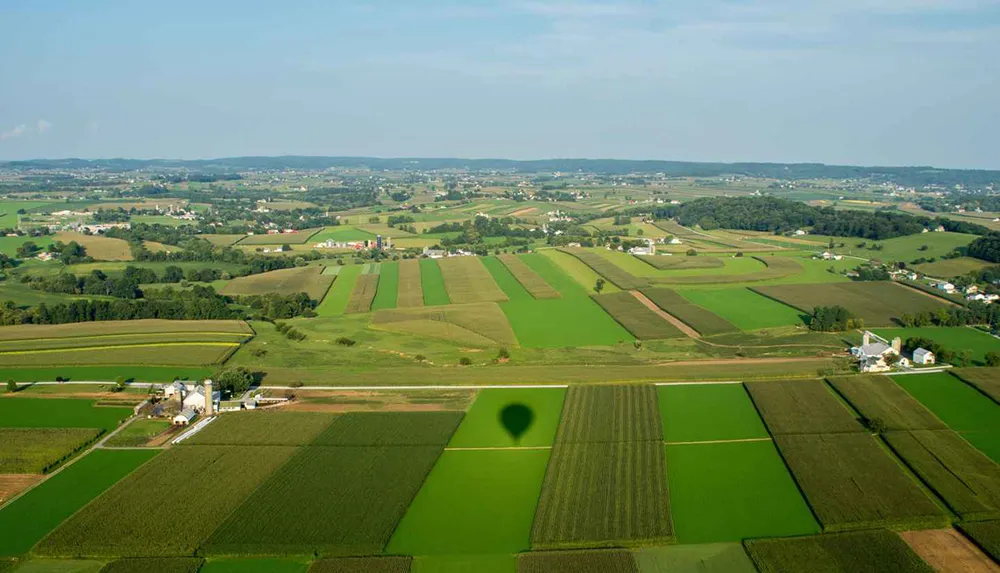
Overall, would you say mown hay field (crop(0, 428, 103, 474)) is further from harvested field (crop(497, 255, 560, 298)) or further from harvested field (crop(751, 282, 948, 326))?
harvested field (crop(751, 282, 948, 326))

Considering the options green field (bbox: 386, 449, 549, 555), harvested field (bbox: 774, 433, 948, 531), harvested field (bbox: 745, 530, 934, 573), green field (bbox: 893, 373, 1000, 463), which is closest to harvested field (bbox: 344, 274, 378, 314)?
green field (bbox: 386, 449, 549, 555)

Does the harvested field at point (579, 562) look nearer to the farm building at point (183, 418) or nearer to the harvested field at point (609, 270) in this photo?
the farm building at point (183, 418)

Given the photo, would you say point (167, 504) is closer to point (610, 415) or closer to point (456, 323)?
point (610, 415)

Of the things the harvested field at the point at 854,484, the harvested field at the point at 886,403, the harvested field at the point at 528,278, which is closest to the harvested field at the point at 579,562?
the harvested field at the point at 854,484

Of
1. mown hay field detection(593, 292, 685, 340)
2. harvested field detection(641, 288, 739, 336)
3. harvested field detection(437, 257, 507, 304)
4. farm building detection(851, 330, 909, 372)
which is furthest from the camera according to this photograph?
harvested field detection(437, 257, 507, 304)

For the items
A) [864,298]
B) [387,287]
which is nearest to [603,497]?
[864,298]

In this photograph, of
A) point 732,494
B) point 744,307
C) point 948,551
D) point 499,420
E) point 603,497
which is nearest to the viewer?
point 948,551
